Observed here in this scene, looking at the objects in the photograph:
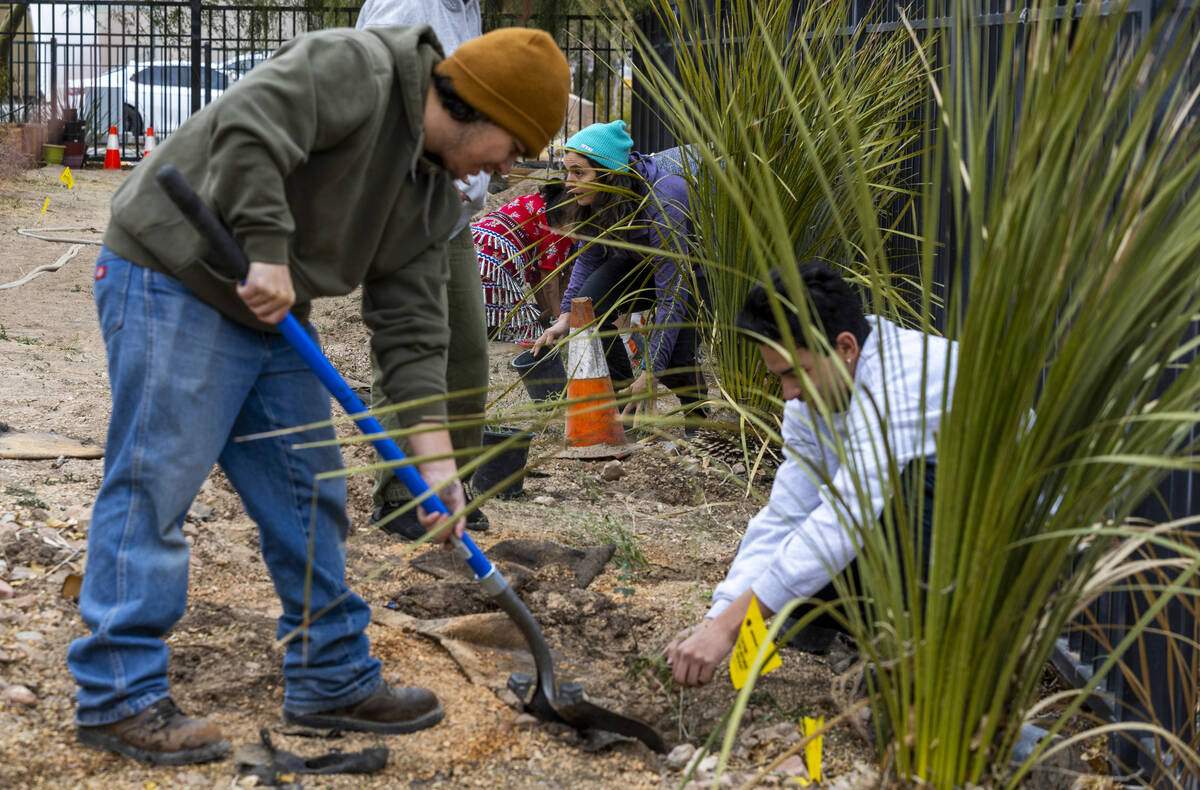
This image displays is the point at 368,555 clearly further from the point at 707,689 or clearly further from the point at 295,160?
the point at 295,160

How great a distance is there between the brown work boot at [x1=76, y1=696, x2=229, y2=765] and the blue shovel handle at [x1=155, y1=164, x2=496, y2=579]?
58cm

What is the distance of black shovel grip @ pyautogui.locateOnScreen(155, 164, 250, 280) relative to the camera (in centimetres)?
198

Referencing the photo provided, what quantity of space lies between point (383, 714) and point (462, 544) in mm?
427

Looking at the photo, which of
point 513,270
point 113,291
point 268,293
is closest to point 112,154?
point 513,270

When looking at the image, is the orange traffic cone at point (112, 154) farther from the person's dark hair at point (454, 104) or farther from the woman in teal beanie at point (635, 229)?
the person's dark hair at point (454, 104)

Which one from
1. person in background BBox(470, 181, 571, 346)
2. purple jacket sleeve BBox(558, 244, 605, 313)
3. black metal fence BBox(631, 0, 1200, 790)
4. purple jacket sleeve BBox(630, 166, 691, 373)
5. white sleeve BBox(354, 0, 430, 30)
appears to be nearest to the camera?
black metal fence BBox(631, 0, 1200, 790)

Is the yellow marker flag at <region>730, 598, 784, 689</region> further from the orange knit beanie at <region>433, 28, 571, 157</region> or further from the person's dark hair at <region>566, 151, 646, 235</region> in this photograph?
the person's dark hair at <region>566, 151, 646, 235</region>

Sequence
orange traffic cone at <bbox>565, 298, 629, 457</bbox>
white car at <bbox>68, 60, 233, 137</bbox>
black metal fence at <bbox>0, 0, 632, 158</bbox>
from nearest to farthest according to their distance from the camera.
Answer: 1. orange traffic cone at <bbox>565, 298, 629, 457</bbox>
2. black metal fence at <bbox>0, 0, 632, 158</bbox>
3. white car at <bbox>68, 60, 233, 137</bbox>

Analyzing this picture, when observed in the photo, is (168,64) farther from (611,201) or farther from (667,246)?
(667,246)

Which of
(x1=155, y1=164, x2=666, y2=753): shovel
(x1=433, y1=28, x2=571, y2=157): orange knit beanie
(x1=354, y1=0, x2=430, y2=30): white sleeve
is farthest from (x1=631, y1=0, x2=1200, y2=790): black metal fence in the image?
(x1=354, y1=0, x2=430, y2=30): white sleeve

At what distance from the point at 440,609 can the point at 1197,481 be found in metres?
1.86

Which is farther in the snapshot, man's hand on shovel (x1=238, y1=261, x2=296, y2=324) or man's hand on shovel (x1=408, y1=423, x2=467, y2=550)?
man's hand on shovel (x1=408, y1=423, x2=467, y2=550)

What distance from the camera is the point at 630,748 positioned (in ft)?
8.19

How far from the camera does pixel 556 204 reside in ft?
15.3
